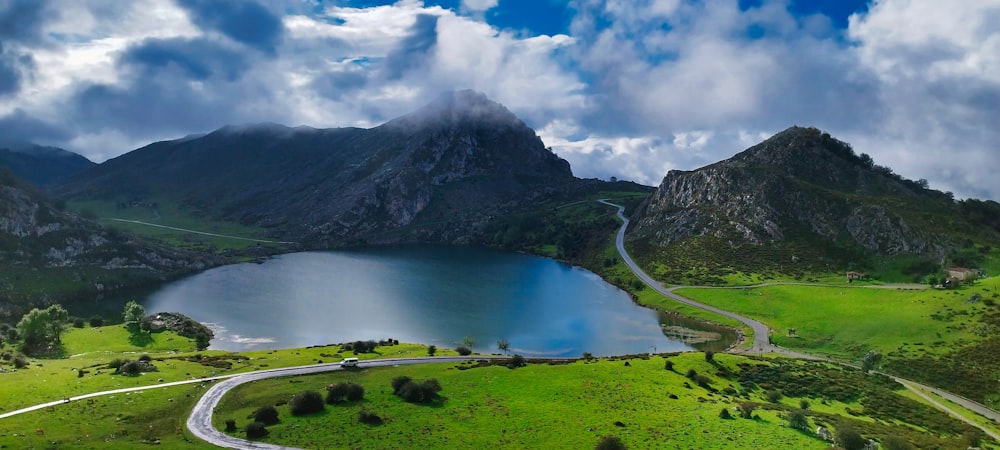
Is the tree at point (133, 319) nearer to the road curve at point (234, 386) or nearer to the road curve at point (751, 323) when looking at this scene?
the road curve at point (234, 386)

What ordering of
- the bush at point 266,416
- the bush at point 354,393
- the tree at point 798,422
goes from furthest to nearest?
the bush at point 354,393 → the tree at point 798,422 → the bush at point 266,416

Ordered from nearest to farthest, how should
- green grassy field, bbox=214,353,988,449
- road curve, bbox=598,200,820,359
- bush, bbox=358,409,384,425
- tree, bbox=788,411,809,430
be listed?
green grassy field, bbox=214,353,988,449 → bush, bbox=358,409,384,425 → tree, bbox=788,411,809,430 → road curve, bbox=598,200,820,359

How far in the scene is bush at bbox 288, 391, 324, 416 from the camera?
5397cm

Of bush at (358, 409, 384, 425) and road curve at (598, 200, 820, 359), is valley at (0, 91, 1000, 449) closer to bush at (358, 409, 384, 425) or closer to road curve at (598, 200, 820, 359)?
bush at (358, 409, 384, 425)

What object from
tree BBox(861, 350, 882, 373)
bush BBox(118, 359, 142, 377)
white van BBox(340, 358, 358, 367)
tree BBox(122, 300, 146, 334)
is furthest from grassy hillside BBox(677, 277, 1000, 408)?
tree BBox(122, 300, 146, 334)

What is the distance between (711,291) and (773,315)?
22.0 meters

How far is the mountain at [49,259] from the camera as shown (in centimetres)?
15088

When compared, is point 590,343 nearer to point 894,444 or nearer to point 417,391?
point 417,391

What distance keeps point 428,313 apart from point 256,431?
307 ft

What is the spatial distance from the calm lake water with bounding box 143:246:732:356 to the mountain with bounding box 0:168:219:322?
59.8 ft

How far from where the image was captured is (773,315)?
449 feet

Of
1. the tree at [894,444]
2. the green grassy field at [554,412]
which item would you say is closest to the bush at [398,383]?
the green grassy field at [554,412]

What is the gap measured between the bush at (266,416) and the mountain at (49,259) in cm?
12366

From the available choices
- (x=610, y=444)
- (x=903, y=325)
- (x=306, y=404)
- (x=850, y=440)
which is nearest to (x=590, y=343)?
(x=903, y=325)
